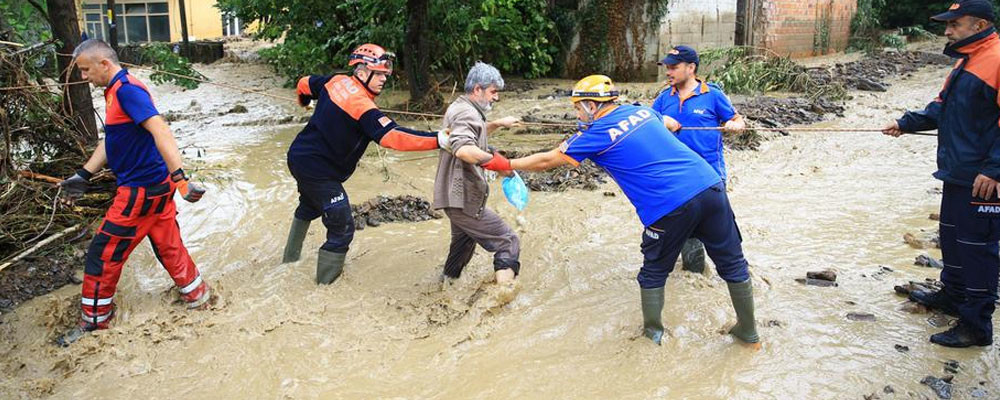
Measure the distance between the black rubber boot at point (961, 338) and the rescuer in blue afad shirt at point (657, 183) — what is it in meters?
1.10

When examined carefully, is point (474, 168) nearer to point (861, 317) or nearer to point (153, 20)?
point (861, 317)

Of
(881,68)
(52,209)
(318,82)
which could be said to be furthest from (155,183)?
(881,68)

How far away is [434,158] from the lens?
9.12 metres

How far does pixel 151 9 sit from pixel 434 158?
2533 cm

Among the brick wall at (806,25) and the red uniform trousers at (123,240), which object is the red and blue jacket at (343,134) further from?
the brick wall at (806,25)

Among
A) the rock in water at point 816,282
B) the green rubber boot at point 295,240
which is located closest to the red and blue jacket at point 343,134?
the green rubber boot at point 295,240

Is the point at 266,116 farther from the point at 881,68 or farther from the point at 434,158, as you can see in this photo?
the point at 881,68

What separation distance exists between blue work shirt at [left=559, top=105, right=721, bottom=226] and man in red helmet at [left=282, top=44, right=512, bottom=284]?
1.17 meters

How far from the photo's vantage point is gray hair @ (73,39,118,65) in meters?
4.39

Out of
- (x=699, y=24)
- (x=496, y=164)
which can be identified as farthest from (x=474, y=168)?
(x=699, y=24)

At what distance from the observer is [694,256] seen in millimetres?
5270

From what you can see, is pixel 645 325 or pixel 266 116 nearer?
pixel 645 325

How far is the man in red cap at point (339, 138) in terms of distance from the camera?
4.70 meters

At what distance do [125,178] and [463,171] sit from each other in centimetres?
213
